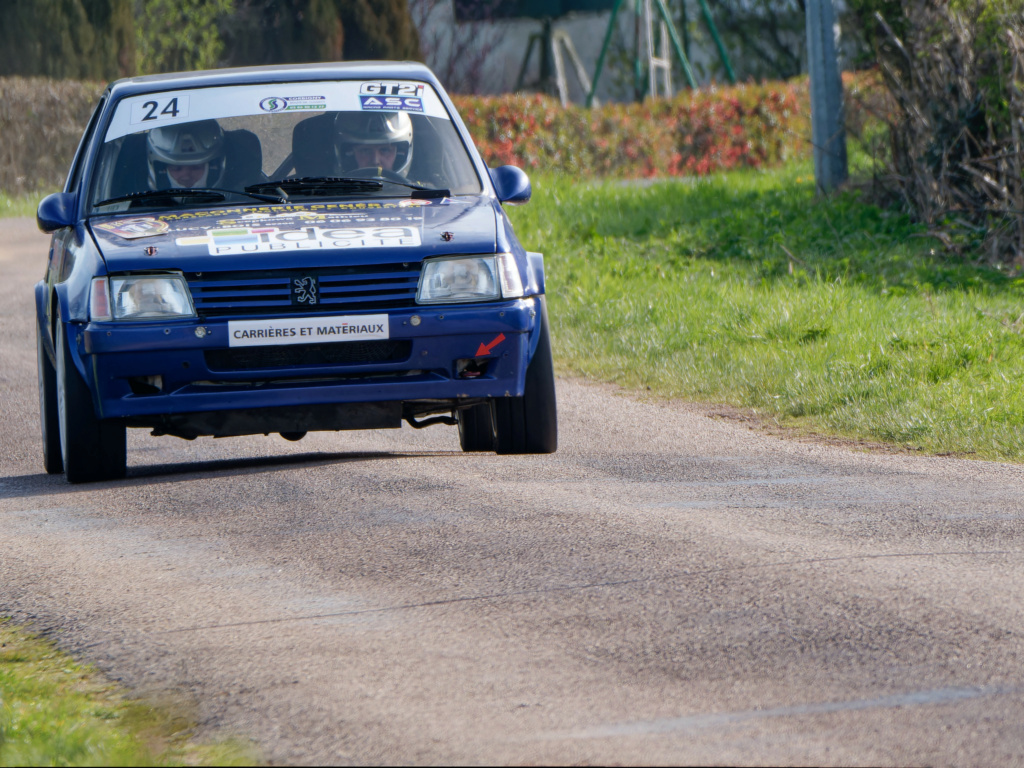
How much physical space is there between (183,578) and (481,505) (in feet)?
4.61

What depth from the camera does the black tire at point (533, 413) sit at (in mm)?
6887

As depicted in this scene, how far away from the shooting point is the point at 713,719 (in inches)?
140

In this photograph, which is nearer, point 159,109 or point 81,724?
point 81,724

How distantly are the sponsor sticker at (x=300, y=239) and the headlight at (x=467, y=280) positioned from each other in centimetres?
15

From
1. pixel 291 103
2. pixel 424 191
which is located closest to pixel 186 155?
pixel 291 103

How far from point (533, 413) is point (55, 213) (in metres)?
2.46

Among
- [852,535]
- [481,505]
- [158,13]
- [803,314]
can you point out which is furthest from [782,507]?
[158,13]

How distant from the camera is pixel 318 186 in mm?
7277

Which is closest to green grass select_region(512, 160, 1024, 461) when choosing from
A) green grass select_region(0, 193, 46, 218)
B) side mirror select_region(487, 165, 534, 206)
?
side mirror select_region(487, 165, 534, 206)

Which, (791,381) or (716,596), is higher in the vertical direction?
(716,596)

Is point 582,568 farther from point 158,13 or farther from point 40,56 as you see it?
point 158,13

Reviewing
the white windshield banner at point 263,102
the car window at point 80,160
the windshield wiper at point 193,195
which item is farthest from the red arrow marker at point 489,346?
the car window at point 80,160

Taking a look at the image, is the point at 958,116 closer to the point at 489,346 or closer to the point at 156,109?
the point at 156,109

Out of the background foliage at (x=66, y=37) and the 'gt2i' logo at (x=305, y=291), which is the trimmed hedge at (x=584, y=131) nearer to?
the background foliage at (x=66, y=37)
